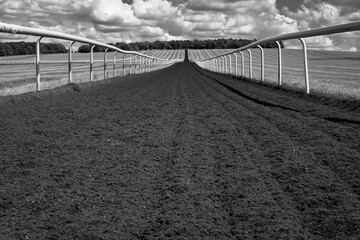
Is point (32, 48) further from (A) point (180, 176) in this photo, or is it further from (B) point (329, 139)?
(A) point (180, 176)

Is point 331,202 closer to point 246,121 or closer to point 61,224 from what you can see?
point 61,224

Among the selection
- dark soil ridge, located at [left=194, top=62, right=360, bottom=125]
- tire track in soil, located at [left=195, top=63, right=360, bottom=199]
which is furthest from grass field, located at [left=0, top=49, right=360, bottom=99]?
tire track in soil, located at [left=195, top=63, right=360, bottom=199]

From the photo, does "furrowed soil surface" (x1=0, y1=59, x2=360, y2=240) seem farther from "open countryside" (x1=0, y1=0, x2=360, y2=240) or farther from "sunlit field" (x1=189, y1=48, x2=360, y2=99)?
"sunlit field" (x1=189, y1=48, x2=360, y2=99)

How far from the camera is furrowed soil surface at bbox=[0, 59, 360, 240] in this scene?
2.38 metres

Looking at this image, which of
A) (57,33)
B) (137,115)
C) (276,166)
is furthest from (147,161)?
(57,33)

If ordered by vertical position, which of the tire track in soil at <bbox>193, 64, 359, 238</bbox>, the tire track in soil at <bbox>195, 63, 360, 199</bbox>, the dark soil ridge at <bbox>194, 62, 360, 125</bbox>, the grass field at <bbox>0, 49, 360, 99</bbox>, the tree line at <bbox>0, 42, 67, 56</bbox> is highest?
the tree line at <bbox>0, 42, 67, 56</bbox>

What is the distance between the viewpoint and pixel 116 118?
616 cm

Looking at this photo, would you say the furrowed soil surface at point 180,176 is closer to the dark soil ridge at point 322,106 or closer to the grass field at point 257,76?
the dark soil ridge at point 322,106

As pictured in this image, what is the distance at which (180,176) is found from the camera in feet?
10.8

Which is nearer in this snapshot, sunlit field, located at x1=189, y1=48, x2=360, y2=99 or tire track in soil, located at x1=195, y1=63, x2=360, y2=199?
tire track in soil, located at x1=195, y1=63, x2=360, y2=199

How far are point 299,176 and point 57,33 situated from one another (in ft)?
26.8

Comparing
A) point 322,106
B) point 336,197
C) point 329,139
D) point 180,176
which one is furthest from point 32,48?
point 336,197

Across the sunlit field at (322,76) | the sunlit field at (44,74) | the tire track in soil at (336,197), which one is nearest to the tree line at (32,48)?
the sunlit field at (44,74)

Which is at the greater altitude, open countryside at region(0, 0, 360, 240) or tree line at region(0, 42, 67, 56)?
tree line at region(0, 42, 67, 56)
